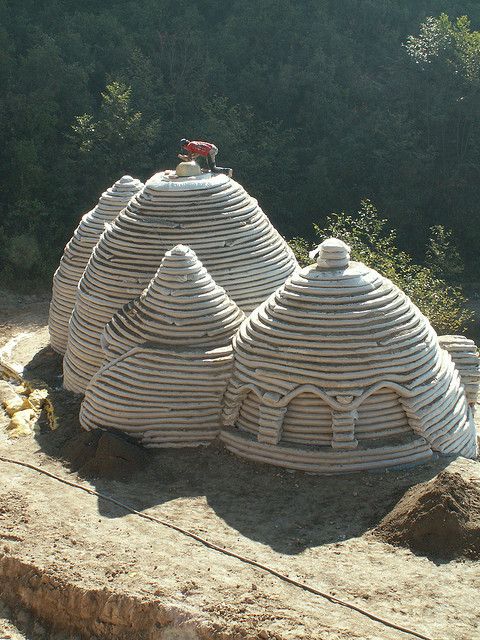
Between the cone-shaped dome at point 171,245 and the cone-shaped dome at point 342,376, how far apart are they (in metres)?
2.45

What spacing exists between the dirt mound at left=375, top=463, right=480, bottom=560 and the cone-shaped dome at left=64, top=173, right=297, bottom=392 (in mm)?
Answer: 5294

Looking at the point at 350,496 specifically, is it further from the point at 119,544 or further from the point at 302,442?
the point at 119,544

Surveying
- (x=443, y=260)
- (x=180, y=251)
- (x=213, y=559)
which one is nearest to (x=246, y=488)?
(x=213, y=559)

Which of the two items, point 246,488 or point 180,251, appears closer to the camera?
point 246,488

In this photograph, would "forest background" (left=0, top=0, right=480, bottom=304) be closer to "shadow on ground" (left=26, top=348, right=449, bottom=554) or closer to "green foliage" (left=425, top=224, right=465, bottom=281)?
"green foliage" (left=425, top=224, right=465, bottom=281)

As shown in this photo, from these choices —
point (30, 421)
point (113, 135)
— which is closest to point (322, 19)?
point (113, 135)

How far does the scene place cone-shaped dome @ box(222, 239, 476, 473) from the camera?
46.2 ft

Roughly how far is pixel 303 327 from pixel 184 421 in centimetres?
255

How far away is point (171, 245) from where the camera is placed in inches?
672

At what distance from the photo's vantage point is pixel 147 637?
11422mm

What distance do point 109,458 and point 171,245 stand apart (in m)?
4.17

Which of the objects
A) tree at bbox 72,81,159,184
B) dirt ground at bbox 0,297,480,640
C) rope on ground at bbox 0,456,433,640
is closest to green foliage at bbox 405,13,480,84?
tree at bbox 72,81,159,184

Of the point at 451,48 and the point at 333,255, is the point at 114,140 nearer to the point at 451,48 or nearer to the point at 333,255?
the point at 451,48

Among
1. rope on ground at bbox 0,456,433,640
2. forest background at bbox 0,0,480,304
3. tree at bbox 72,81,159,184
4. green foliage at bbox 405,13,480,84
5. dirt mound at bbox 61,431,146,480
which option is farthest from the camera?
green foliage at bbox 405,13,480,84
